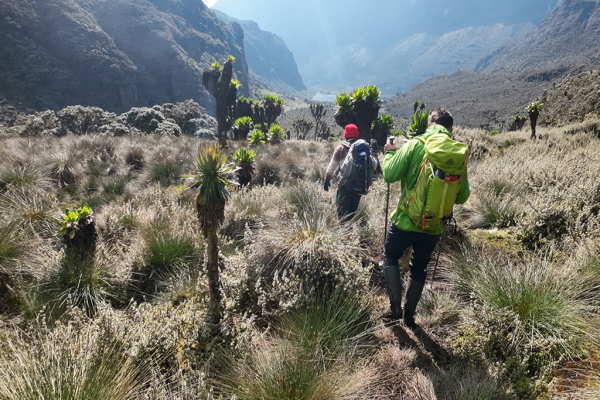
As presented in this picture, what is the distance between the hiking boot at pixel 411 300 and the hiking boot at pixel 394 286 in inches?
2.9

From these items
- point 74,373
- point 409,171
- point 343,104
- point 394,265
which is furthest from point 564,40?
point 74,373

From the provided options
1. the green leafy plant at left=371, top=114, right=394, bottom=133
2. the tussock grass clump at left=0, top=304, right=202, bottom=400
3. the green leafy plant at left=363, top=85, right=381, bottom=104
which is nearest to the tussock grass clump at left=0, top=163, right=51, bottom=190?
the tussock grass clump at left=0, top=304, right=202, bottom=400

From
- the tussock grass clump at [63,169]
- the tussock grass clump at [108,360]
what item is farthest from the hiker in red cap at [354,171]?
the tussock grass clump at [63,169]

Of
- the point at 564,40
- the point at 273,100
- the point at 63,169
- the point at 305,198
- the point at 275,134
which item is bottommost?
the point at 63,169

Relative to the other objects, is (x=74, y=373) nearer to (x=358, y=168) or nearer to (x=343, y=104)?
(x=358, y=168)

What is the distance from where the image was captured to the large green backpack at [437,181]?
2.47 meters

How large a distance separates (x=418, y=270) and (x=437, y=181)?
104 centimetres

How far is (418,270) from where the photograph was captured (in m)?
2.99

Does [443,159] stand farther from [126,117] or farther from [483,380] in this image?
[126,117]

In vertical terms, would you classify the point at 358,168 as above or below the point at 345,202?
above

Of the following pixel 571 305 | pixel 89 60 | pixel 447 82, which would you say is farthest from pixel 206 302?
pixel 447 82

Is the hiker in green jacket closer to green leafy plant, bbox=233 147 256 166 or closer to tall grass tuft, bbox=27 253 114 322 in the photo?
tall grass tuft, bbox=27 253 114 322

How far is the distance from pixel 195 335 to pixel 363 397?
1.77 meters

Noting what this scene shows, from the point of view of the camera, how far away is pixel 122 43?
76375mm
